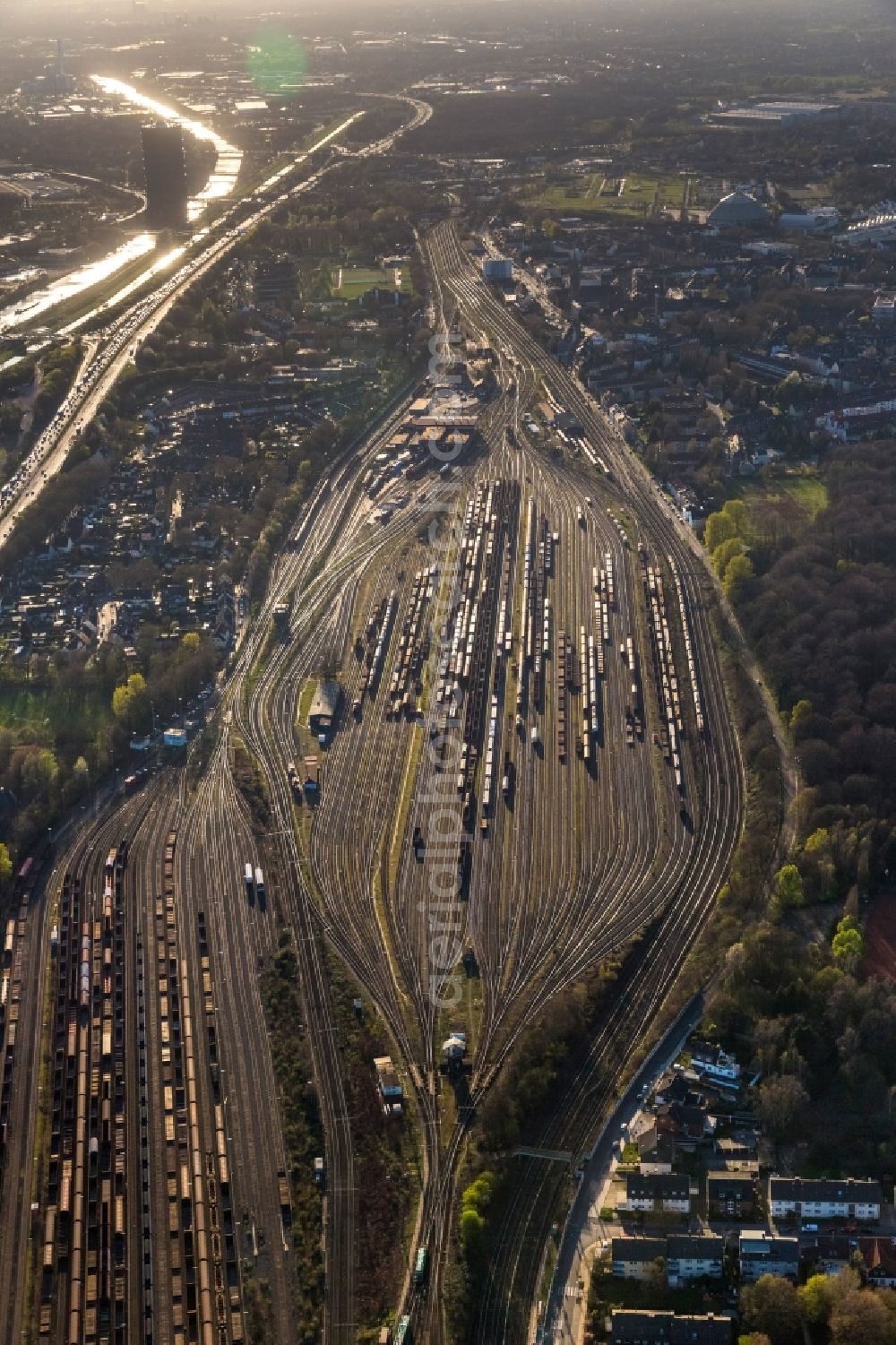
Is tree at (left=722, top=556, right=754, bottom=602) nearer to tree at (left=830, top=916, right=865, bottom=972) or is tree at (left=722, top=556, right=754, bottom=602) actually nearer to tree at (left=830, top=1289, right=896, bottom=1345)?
tree at (left=830, top=916, right=865, bottom=972)

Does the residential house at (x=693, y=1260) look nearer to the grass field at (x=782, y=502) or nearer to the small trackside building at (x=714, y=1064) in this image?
the small trackside building at (x=714, y=1064)

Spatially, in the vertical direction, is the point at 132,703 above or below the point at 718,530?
below

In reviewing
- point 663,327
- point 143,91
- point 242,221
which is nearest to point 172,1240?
point 663,327

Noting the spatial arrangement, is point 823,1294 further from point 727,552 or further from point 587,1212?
point 727,552

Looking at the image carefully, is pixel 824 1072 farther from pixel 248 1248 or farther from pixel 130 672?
pixel 130 672

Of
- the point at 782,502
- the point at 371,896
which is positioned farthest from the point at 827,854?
the point at 782,502

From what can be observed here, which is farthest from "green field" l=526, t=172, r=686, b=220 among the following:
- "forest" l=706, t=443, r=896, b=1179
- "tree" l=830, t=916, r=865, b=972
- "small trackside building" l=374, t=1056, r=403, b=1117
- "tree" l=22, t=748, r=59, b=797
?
"small trackside building" l=374, t=1056, r=403, b=1117
